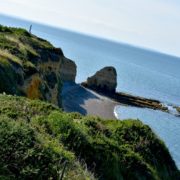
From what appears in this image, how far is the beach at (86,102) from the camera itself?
260 ft

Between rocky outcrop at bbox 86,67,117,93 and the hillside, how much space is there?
8111cm

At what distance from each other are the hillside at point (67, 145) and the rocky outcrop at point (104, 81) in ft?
266

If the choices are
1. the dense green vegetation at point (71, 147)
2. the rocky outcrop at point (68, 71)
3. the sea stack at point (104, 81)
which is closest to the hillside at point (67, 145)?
the dense green vegetation at point (71, 147)

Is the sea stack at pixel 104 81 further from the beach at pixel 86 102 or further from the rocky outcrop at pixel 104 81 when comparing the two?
the beach at pixel 86 102

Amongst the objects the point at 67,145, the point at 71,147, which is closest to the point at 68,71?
the point at 71,147

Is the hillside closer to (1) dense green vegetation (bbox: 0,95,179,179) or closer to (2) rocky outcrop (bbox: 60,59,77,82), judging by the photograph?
(1) dense green vegetation (bbox: 0,95,179,179)

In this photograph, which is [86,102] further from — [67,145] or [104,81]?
[67,145]

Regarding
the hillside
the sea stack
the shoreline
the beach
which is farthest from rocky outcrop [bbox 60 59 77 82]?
the hillside

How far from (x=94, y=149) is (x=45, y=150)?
521 cm

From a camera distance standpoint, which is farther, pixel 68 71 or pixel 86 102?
pixel 68 71

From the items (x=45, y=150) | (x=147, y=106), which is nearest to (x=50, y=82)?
(x=45, y=150)

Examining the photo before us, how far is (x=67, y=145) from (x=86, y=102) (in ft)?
245

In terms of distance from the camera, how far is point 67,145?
13.7 metres

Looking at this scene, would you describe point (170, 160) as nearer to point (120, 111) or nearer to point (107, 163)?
point (107, 163)
